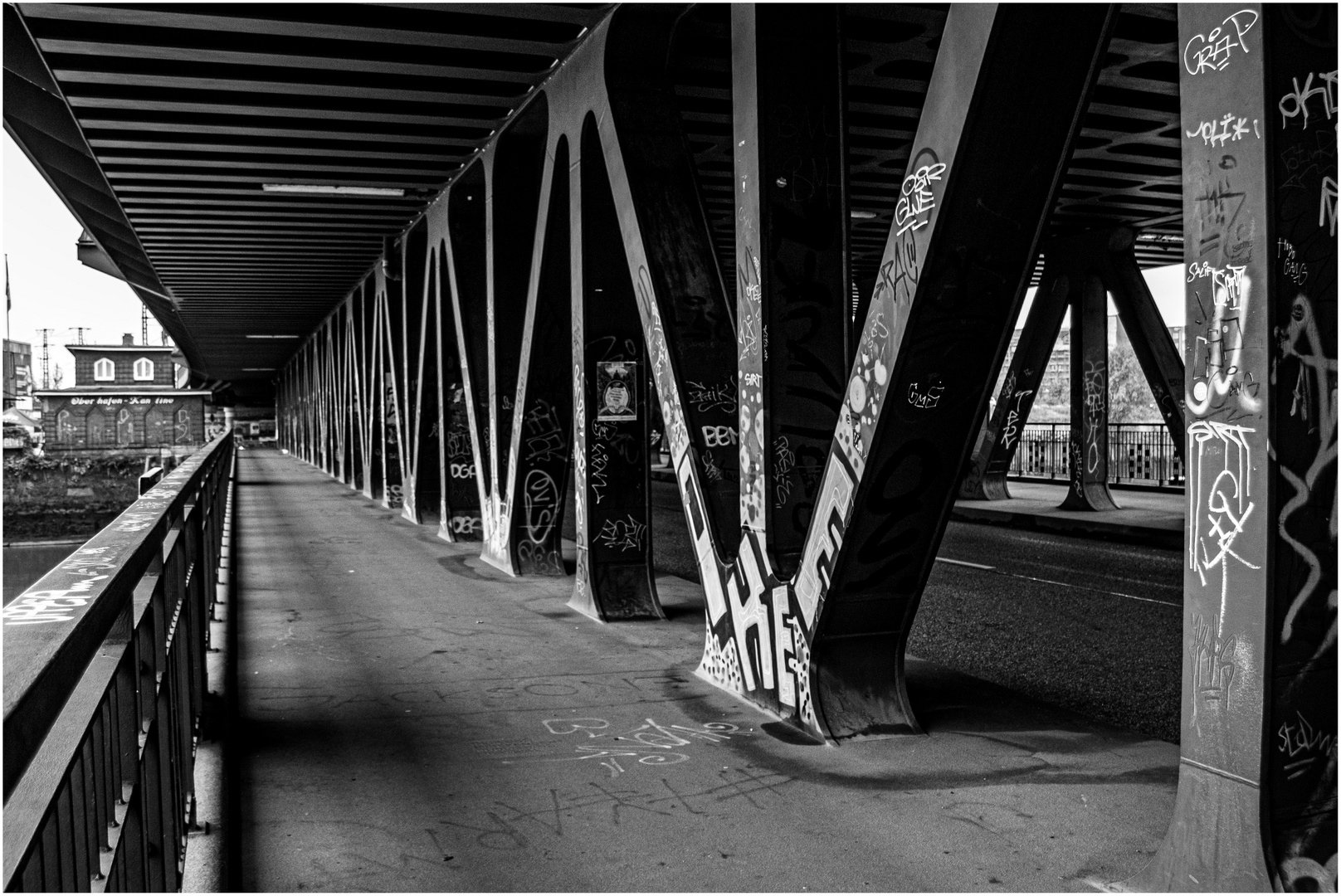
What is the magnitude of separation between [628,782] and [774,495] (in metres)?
2.06

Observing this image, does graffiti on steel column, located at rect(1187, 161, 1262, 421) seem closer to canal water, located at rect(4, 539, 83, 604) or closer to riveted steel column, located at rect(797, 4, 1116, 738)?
riveted steel column, located at rect(797, 4, 1116, 738)

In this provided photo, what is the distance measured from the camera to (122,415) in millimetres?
88438

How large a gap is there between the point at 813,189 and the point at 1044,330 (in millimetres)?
14444

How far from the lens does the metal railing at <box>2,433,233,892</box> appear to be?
1537 millimetres

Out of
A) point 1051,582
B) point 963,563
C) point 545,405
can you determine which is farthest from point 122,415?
point 1051,582

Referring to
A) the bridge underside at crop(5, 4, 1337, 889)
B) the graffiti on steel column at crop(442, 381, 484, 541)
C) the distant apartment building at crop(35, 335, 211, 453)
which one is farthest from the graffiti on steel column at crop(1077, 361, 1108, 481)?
the distant apartment building at crop(35, 335, 211, 453)

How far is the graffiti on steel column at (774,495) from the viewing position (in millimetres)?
5414

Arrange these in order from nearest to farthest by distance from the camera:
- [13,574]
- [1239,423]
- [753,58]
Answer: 1. [1239,423]
2. [753,58]
3. [13,574]

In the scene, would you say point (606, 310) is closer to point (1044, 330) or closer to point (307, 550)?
point (307, 550)

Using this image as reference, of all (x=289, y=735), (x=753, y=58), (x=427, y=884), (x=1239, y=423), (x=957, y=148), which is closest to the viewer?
(x=1239, y=423)

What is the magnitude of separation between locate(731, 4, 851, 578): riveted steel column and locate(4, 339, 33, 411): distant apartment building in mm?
97843

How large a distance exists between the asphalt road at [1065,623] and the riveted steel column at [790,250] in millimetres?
2190

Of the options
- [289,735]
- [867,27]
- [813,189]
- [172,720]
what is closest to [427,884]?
[172,720]

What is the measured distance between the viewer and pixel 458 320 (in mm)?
14281
